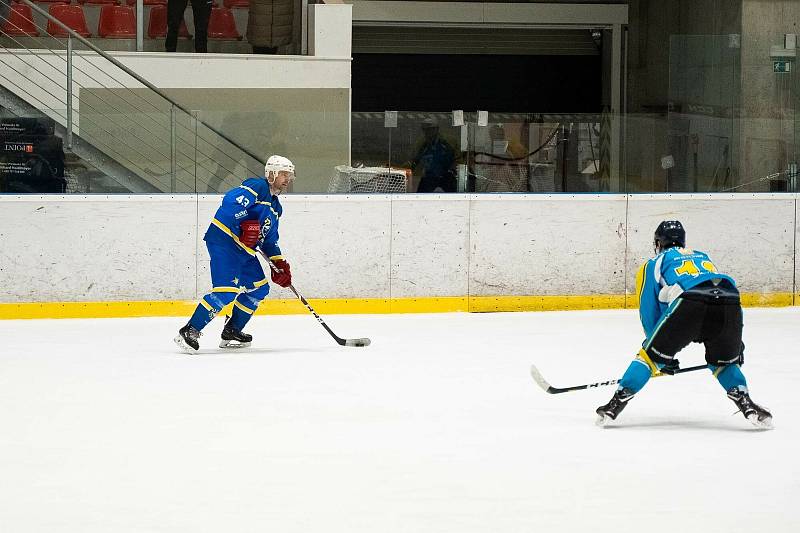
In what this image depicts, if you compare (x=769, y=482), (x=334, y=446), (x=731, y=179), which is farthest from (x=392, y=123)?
(x=769, y=482)

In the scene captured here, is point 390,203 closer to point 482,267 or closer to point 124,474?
point 482,267

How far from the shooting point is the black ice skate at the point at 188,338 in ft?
21.7

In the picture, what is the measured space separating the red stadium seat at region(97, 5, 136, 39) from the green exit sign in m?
5.18

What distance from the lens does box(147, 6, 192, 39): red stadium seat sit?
11125mm

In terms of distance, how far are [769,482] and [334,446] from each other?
145 centimetres

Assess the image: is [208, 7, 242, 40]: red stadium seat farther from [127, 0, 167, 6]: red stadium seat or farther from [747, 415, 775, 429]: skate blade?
[747, 415, 775, 429]: skate blade

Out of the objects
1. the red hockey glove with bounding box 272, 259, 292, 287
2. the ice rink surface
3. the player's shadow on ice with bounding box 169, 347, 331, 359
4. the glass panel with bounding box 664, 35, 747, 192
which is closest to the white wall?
the glass panel with bounding box 664, 35, 747, 192

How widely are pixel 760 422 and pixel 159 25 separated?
772 centimetres

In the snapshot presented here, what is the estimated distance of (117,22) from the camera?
36.9 ft

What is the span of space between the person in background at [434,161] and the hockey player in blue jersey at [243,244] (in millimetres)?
2055

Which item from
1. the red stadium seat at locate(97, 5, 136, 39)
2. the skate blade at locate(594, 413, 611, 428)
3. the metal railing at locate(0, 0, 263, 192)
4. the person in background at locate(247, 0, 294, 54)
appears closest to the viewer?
the skate blade at locate(594, 413, 611, 428)

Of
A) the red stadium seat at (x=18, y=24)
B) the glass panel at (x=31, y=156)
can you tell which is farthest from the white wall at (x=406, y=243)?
the red stadium seat at (x=18, y=24)

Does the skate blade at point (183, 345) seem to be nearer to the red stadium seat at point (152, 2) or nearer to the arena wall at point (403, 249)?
the arena wall at point (403, 249)

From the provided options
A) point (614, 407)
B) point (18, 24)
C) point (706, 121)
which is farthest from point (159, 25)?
point (614, 407)
